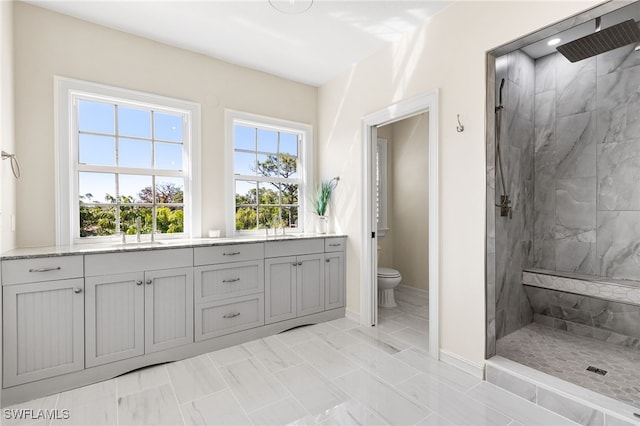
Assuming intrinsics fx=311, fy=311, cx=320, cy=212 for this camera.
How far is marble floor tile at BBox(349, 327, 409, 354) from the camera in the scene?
270cm

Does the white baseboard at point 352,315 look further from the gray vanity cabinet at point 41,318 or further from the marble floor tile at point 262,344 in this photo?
the gray vanity cabinet at point 41,318

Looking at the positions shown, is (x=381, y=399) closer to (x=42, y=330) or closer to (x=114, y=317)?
(x=114, y=317)

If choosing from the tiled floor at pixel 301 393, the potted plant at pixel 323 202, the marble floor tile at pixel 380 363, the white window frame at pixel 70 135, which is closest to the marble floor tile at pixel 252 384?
the tiled floor at pixel 301 393

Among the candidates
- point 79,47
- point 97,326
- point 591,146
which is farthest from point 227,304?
point 591,146

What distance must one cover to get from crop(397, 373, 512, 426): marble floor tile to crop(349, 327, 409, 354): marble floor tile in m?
0.46

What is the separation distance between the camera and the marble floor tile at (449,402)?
1771mm

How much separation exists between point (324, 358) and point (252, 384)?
0.63m

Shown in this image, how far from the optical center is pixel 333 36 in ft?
9.33

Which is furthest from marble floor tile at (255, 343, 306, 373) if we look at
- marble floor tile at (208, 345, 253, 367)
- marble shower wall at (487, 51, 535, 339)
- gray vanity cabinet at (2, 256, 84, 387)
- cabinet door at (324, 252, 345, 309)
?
marble shower wall at (487, 51, 535, 339)

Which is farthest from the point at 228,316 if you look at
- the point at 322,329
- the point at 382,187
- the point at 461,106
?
the point at 382,187

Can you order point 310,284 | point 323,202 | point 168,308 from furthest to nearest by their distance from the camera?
point 323,202, point 310,284, point 168,308

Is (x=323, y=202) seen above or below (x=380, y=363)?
above

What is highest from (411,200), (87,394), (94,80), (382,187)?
(94,80)

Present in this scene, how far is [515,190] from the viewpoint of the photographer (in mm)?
2986
